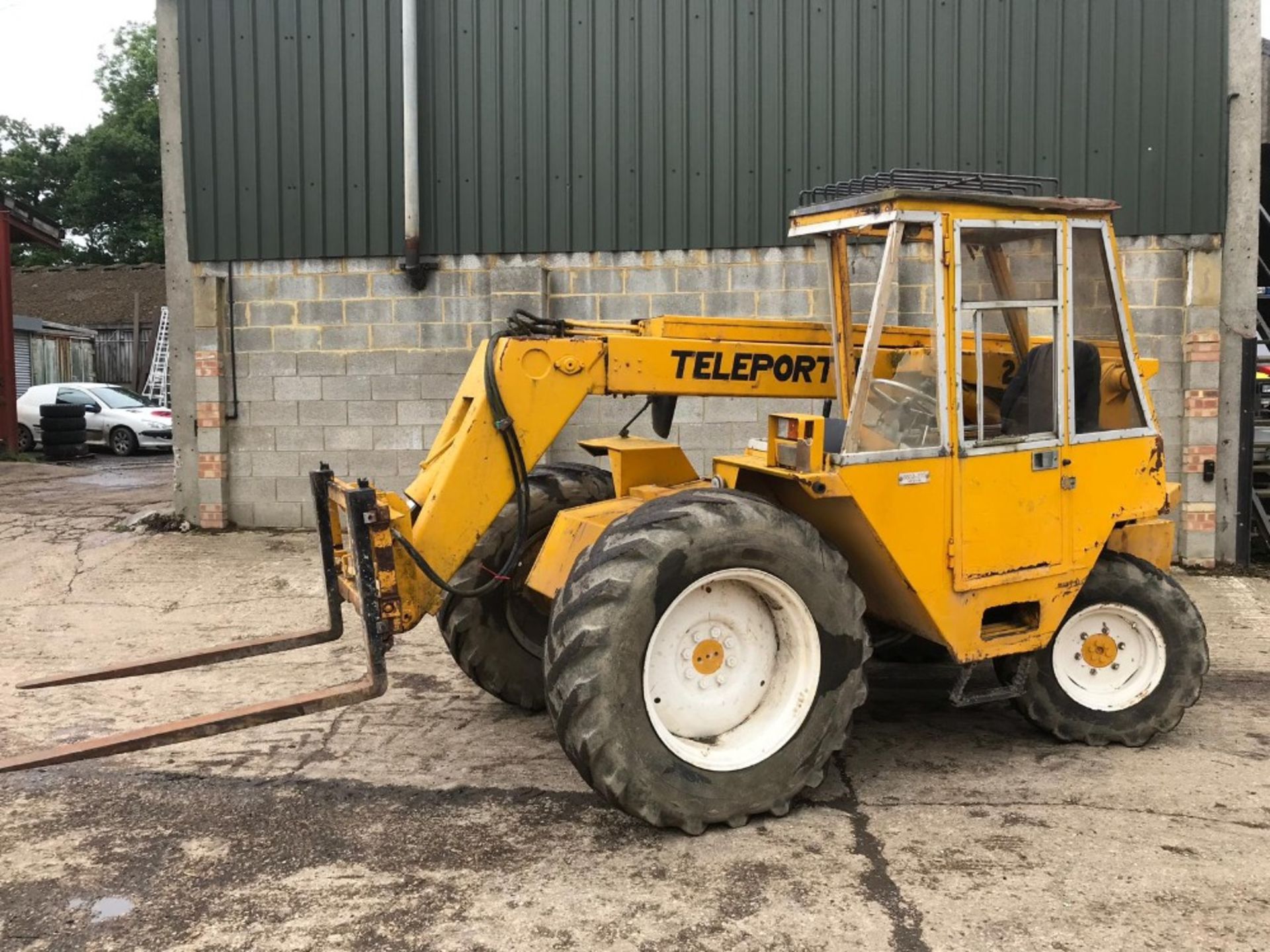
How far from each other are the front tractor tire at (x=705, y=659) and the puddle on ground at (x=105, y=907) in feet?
5.15

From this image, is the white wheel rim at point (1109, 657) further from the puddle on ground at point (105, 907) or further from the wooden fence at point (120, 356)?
the wooden fence at point (120, 356)

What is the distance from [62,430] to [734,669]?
18.8 m

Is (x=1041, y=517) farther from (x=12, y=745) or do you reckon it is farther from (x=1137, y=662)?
(x=12, y=745)

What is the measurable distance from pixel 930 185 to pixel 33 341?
26.6m

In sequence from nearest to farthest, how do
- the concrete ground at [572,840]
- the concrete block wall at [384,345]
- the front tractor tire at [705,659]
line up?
the concrete ground at [572,840], the front tractor tire at [705,659], the concrete block wall at [384,345]

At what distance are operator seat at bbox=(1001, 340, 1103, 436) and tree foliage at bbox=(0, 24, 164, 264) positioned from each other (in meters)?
40.8

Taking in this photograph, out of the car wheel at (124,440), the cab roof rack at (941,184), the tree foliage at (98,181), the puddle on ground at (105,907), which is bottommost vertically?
the puddle on ground at (105,907)

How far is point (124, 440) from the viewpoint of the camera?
21.5m

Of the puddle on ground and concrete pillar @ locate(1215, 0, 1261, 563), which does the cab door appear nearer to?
the puddle on ground

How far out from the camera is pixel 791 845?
420 cm

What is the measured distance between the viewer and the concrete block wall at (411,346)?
964 centimetres

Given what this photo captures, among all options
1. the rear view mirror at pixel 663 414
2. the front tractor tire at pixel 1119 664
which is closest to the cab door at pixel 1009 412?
the front tractor tire at pixel 1119 664

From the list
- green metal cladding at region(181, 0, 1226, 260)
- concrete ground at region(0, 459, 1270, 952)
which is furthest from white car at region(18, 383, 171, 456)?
concrete ground at region(0, 459, 1270, 952)

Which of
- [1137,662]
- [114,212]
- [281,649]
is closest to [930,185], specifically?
[1137,662]
